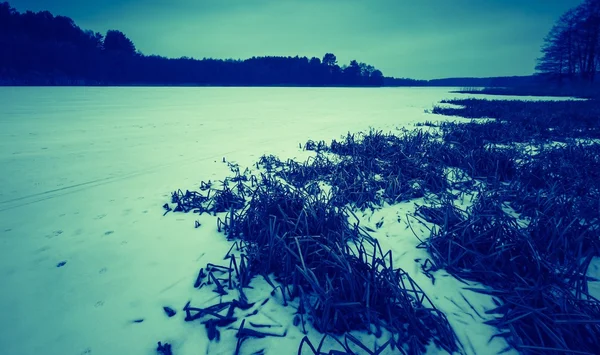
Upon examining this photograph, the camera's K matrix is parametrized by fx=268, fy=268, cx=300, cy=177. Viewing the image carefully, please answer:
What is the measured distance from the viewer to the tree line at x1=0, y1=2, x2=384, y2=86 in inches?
1706

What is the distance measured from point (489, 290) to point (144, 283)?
2.84m

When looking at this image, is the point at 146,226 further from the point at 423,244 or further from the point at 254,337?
the point at 423,244

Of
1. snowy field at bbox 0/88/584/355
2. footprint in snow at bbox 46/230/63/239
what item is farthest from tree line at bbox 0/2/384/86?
footprint in snow at bbox 46/230/63/239

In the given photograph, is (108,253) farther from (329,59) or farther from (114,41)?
(329,59)

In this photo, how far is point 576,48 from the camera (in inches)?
1709

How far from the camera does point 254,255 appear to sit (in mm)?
2467

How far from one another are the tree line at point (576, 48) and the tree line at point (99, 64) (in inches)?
2546

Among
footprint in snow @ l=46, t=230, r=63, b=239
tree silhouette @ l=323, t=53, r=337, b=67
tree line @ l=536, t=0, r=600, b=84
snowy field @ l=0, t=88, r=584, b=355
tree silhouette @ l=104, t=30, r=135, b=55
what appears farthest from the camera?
tree silhouette @ l=323, t=53, r=337, b=67

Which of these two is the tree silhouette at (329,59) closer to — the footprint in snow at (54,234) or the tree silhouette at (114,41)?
the tree silhouette at (114,41)

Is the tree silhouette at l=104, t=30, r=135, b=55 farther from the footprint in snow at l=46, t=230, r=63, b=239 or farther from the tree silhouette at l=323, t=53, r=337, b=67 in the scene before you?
the footprint in snow at l=46, t=230, r=63, b=239

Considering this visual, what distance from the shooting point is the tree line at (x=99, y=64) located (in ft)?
142

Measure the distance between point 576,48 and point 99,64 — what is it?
282ft

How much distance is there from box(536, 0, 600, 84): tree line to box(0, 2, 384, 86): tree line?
64.7m

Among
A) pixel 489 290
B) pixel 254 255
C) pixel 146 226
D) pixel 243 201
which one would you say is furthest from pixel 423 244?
pixel 146 226
